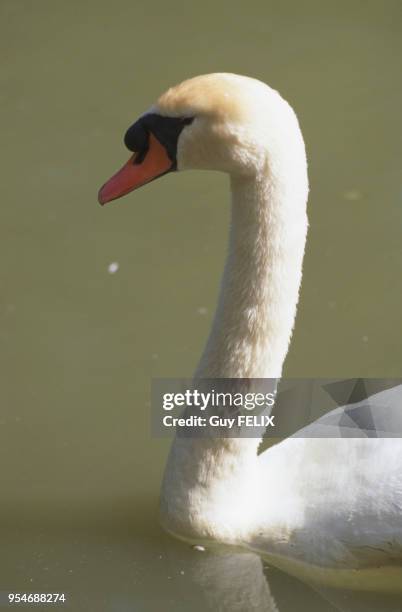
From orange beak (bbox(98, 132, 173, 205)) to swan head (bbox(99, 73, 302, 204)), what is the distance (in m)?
0.01

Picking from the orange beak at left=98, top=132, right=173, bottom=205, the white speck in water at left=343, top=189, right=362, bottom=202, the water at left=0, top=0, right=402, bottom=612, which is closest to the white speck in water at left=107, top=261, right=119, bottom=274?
the water at left=0, top=0, right=402, bottom=612

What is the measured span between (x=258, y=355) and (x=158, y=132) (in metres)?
0.74

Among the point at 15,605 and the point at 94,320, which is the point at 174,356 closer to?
the point at 94,320

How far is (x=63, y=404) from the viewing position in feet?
15.4

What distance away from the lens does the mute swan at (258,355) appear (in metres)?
3.50

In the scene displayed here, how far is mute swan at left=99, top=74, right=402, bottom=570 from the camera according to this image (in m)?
3.50

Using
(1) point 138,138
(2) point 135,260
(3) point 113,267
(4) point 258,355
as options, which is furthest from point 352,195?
(1) point 138,138

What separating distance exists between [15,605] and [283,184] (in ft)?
4.78

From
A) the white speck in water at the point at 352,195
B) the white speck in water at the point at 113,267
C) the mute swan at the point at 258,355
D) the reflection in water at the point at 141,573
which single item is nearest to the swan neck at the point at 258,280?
the mute swan at the point at 258,355

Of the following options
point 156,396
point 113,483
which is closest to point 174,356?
point 156,396

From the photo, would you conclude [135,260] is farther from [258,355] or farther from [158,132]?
[158,132]

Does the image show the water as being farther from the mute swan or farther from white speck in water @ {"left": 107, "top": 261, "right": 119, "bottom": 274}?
the mute swan

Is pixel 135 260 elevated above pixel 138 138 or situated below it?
below

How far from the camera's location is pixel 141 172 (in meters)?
3.82
